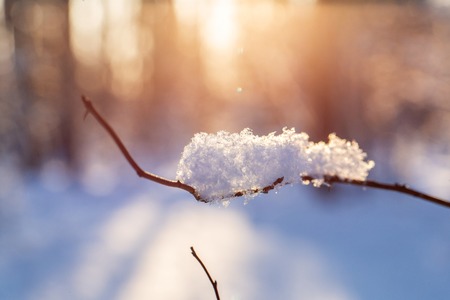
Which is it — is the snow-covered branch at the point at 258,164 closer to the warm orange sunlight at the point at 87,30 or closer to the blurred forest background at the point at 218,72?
the blurred forest background at the point at 218,72

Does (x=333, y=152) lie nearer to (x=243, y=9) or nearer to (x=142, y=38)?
(x=243, y=9)

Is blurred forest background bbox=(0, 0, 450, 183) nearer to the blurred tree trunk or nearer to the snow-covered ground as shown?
the blurred tree trunk

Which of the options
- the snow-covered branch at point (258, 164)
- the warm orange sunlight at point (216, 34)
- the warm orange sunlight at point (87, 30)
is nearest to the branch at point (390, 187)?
the snow-covered branch at point (258, 164)

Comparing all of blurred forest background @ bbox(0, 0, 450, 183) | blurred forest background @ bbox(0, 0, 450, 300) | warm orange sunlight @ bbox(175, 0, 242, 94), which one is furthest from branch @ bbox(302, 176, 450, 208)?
warm orange sunlight @ bbox(175, 0, 242, 94)

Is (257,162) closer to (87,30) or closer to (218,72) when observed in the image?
(218,72)

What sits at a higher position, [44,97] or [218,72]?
[218,72]

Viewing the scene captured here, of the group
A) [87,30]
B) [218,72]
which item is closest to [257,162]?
[218,72]
